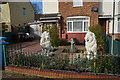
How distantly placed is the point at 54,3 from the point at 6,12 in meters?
9.71

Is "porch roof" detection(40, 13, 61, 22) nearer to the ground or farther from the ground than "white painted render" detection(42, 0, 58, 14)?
nearer to the ground

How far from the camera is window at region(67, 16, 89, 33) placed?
1513 cm

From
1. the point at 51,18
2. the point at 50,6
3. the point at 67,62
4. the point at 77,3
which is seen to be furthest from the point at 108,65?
the point at 50,6

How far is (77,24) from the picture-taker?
50.4 feet

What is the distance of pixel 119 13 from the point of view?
597 inches

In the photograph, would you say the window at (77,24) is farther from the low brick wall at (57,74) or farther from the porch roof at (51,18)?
the low brick wall at (57,74)

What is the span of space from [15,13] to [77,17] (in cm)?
1317

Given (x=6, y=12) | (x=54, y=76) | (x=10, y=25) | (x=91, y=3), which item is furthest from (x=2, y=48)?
(x=6, y=12)

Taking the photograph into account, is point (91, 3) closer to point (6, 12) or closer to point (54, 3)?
point (54, 3)

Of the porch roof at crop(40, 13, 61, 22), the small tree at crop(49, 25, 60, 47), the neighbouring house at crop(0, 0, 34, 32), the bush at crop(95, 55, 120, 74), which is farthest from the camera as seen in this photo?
the neighbouring house at crop(0, 0, 34, 32)

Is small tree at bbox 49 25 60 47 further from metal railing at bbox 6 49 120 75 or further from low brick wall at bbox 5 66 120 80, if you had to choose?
low brick wall at bbox 5 66 120 80

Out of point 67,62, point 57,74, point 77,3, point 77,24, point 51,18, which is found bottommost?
point 57,74

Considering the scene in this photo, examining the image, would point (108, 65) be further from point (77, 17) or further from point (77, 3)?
point (77, 3)

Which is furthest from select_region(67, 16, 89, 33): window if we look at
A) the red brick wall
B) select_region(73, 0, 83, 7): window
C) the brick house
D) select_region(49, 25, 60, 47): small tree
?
select_region(49, 25, 60, 47): small tree
